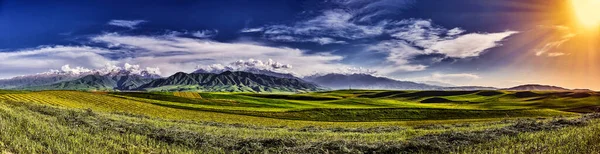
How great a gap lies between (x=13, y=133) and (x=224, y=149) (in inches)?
347

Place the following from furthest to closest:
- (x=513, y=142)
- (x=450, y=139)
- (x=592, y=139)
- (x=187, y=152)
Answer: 1. (x=450, y=139)
2. (x=513, y=142)
3. (x=187, y=152)
4. (x=592, y=139)

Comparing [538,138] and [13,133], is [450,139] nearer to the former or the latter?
[538,138]

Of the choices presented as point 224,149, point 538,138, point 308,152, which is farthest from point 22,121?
point 538,138

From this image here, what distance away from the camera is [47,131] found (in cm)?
1683

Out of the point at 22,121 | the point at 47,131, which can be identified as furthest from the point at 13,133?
the point at 22,121

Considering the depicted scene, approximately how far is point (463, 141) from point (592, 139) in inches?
199

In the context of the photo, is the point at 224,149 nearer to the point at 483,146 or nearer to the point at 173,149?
the point at 173,149

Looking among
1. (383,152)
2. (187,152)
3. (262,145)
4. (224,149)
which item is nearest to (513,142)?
(383,152)

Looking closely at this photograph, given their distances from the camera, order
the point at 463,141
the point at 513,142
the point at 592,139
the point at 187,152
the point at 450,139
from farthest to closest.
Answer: the point at 450,139 < the point at 463,141 < the point at 513,142 < the point at 187,152 < the point at 592,139

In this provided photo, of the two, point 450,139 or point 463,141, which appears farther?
point 450,139

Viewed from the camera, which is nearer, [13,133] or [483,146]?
[13,133]

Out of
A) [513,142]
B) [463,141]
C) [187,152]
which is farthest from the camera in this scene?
[463,141]

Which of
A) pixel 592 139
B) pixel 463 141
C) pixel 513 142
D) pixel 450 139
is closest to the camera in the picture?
pixel 592 139

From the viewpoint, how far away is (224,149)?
1716cm
